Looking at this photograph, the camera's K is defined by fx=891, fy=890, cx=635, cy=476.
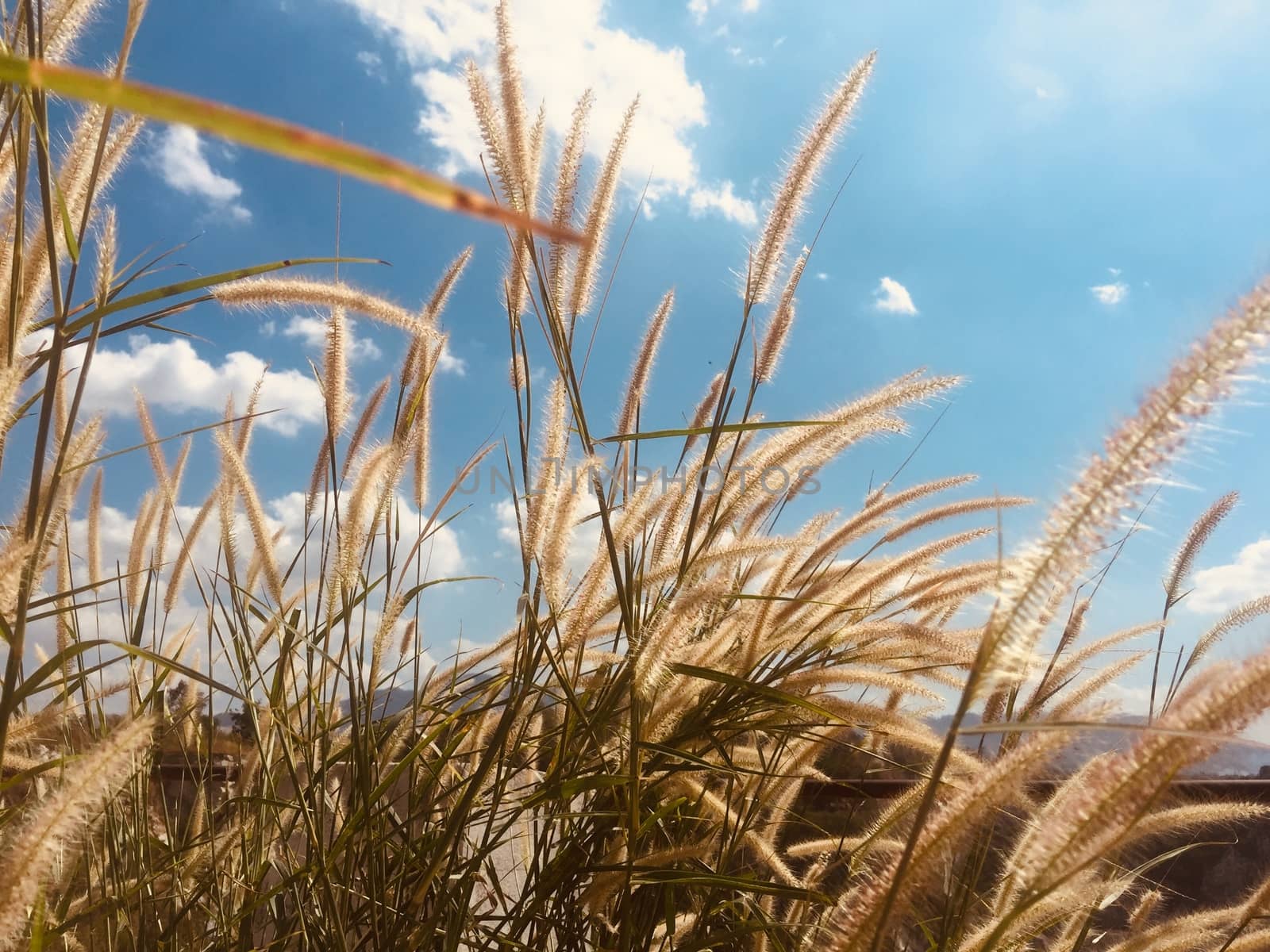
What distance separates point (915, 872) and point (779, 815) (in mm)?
895

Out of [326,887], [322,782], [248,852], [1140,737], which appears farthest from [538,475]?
[1140,737]

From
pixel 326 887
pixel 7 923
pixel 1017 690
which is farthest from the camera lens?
pixel 1017 690

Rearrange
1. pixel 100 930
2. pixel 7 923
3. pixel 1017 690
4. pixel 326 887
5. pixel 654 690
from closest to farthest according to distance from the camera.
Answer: pixel 7 923
pixel 326 887
pixel 654 690
pixel 100 930
pixel 1017 690

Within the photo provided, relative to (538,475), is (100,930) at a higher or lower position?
lower

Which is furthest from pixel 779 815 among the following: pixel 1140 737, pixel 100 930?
pixel 100 930

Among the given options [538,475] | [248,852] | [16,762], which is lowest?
[248,852]

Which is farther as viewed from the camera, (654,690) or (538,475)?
(538,475)

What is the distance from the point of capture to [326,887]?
3.88ft

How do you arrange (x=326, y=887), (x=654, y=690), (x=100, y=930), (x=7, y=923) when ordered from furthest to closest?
(x=100, y=930)
(x=654, y=690)
(x=326, y=887)
(x=7, y=923)

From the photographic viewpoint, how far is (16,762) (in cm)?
141

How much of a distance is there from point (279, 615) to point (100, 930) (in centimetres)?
58

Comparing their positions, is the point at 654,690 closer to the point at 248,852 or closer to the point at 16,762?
the point at 248,852

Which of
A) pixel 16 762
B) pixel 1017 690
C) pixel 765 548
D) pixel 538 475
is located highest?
pixel 538 475

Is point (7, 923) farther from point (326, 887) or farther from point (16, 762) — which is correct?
point (16, 762)
